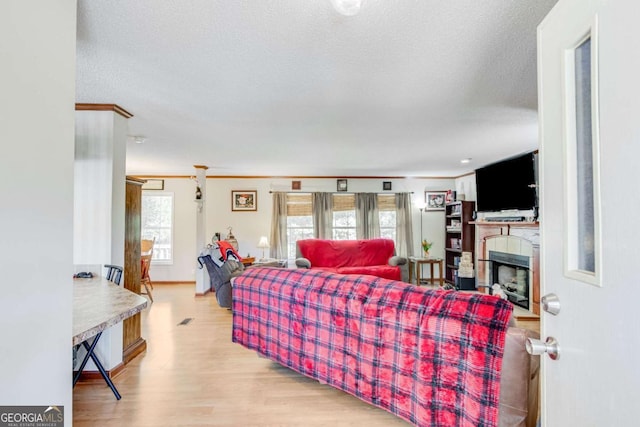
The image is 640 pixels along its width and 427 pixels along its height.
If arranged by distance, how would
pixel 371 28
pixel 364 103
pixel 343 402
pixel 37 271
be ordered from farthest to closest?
1. pixel 364 103
2. pixel 343 402
3. pixel 371 28
4. pixel 37 271

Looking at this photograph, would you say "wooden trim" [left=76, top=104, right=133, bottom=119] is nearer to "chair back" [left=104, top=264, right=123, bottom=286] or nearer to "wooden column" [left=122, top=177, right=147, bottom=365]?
"wooden column" [left=122, top=177, right=147, bottom=365]

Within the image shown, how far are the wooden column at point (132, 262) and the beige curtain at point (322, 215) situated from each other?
3.85 m

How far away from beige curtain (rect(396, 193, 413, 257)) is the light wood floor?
14.5ft

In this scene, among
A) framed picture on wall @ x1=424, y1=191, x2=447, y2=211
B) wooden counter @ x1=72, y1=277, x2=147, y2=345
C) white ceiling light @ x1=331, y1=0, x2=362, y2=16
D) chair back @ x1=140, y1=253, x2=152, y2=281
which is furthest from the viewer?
framed picture on wall @ x1=424, y1=191, x2=447, y2=211

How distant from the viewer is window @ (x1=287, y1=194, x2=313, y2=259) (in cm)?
668

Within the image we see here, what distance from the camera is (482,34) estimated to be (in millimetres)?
1664

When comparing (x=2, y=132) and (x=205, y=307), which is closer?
(x=2, y=132)

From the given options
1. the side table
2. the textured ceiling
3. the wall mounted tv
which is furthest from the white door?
the side table

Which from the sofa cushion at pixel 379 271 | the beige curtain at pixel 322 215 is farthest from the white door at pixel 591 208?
the beige curtain at pixel 322 215

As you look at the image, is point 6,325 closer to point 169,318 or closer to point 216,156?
point 169,318

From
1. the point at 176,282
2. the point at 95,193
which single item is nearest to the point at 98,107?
the point at 95,193

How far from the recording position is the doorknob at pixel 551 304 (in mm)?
842

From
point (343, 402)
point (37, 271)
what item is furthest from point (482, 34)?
point (343, 402)

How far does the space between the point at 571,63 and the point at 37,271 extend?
1.73 meters
